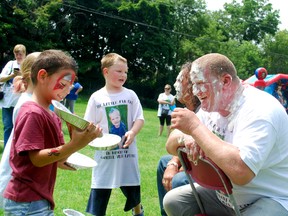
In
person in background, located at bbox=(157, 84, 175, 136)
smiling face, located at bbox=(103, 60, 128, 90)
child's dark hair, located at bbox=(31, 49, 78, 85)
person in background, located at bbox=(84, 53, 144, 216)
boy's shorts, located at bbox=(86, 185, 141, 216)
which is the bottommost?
person in background, located at bbox=(157, 84, 175, 136)

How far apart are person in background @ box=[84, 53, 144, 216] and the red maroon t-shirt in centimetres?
163

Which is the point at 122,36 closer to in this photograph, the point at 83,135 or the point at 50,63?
the point at 50,63

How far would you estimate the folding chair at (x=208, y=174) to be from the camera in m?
2.23

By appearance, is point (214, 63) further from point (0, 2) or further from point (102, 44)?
point (102, 44)

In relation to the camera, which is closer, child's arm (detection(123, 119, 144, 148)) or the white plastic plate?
the white plastic plate

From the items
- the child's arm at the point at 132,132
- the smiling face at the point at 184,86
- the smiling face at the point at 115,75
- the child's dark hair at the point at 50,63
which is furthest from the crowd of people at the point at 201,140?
the smiling face at the point at 115,75

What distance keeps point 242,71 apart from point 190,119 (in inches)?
1855

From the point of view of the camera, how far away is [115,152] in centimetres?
416

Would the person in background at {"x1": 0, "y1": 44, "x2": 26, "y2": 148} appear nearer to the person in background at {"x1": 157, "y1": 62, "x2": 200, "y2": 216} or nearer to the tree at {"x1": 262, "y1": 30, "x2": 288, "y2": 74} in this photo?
the person in background at {"x1": 157, "y1": 62, "x2": 200, "y2": 216}

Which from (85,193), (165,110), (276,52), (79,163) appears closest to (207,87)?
(79,163)

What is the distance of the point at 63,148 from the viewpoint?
2348mm

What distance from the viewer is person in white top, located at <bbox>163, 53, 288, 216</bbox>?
225cm

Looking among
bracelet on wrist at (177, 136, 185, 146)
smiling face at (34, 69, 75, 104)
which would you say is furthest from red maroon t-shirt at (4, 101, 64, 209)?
bracelet on wrist at (177, 136, 185, 146)

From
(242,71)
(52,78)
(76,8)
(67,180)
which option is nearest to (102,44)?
(76,8)
